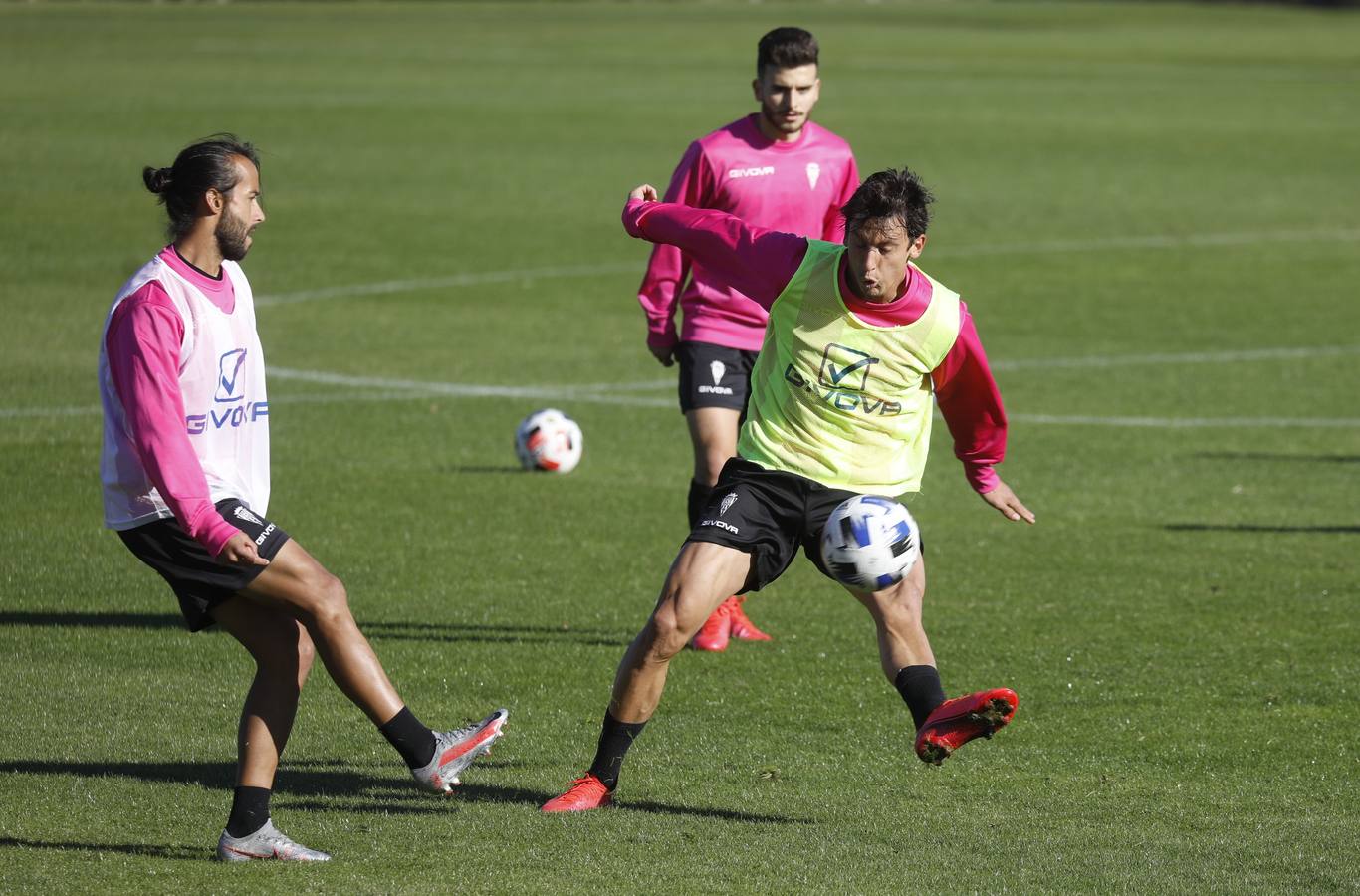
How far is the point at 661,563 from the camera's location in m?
11.1

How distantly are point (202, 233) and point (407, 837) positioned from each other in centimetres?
203

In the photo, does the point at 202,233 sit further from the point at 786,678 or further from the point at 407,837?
the point at 786,678

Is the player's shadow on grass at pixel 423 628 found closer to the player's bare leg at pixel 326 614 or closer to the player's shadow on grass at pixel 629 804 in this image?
the player's shadow on grass at pixel 629 804

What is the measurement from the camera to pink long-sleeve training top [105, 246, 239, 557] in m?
5.95

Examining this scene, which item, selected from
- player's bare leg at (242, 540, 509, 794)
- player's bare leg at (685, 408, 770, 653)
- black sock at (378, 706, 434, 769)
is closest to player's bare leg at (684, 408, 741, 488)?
player's bare leg at (685, 408, 770, 653)

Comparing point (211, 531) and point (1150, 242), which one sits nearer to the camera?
point (211, 531)

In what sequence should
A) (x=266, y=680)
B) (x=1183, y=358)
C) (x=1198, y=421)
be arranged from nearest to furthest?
(x=266, y=680), (x=1198, y=421), (x=1183, y=358)

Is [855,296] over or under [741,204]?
over

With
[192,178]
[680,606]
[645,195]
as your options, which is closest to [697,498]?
[645,195]

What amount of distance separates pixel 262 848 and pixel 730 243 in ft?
8.40

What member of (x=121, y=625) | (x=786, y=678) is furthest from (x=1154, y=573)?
(x=121, y=625)

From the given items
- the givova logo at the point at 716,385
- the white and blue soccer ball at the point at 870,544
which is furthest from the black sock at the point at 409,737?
the givova logo at the point at 716,385

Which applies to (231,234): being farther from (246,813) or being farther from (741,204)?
(741,204)

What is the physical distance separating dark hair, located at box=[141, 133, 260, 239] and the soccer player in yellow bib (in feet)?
5.82
